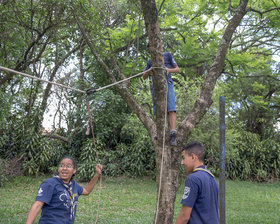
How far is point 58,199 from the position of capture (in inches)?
86.5

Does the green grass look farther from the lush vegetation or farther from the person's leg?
the person's leg

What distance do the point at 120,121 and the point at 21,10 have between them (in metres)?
5.37

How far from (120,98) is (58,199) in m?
8.51

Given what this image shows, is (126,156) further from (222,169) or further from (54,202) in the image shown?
(54,202)

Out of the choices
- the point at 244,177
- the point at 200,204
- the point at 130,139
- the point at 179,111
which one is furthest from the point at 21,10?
the point at 244,177

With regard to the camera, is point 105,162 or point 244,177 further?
point 244,177

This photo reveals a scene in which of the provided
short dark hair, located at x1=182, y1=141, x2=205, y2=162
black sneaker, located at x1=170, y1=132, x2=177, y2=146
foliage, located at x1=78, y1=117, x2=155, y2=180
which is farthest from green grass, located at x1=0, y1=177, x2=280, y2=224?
short dark hair, located at x1=182, y1=141, x2=205, y2=162

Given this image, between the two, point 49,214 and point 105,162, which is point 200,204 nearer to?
point 49,214

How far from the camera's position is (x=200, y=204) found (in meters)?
1.98

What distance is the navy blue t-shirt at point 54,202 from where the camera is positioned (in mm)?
2139

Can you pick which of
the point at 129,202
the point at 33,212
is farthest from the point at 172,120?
the point at 129,202

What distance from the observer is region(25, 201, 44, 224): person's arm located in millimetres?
2007

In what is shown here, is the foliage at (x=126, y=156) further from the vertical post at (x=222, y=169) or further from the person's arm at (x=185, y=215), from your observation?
the person's arm at (x=185, y=215)

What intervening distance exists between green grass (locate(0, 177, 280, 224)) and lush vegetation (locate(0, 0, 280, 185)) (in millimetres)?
768
